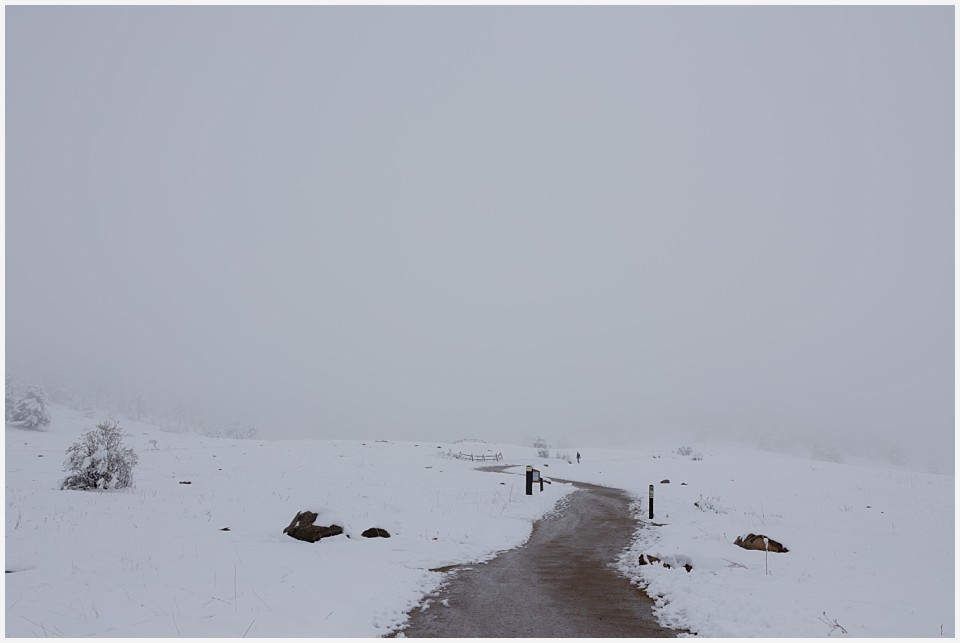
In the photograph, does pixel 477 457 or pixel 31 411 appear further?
pixel 31 411

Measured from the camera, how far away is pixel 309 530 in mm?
14164

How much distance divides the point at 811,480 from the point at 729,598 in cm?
2796

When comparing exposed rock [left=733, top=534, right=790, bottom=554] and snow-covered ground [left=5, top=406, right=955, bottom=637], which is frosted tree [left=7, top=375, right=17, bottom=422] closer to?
snow-covered ground [left=5, top=406, right=955, bottom=637]

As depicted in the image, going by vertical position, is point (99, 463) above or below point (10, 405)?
below

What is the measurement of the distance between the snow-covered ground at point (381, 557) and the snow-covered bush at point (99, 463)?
4.89 feet

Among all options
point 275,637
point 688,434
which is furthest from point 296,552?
point 688,434

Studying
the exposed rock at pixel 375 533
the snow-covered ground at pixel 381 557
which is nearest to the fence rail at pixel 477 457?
the snow-covered ground at pixel 381 557

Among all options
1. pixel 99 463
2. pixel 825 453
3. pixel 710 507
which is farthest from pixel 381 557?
pixel 825 453

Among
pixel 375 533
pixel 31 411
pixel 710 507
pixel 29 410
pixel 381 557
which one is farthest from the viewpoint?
pixel 31 411

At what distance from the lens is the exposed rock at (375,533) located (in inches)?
584

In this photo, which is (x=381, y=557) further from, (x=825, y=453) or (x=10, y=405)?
(x=825, y=453)

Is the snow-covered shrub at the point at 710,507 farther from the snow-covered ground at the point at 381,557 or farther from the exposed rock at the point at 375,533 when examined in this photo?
the exposed rock at the point at 375,533

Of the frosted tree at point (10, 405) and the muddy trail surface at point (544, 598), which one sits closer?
the muddy trail surface at point (544, 598)

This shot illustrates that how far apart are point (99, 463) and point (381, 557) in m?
14.6
